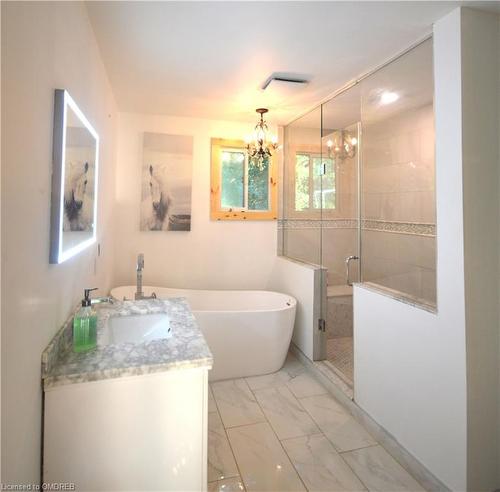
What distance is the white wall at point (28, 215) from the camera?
0.79m

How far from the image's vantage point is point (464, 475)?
4.85 ft

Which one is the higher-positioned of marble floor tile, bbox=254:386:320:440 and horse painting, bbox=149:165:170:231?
horse painting, bbox=149:165:170:231

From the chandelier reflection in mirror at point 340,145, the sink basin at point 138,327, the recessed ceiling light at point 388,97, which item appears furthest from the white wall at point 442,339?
the chandelier reflection in mirror at point 340,145

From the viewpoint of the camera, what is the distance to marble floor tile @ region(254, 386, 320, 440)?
2095mm

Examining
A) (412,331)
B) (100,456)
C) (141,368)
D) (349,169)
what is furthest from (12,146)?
(349,169)

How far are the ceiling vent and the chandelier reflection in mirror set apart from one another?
2.94ft

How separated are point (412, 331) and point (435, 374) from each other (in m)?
0.23

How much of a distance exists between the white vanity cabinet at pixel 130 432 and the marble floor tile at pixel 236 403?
106 cm

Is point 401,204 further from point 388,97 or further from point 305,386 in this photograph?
point 305,386

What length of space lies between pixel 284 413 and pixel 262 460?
0.47 meters

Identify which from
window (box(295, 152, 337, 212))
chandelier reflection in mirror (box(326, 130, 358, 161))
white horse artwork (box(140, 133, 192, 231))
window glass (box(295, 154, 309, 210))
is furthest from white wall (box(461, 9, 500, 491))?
white horse artwork (box(140, 133, 192, 231))

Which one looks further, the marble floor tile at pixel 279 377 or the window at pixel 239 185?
the window at pixel 239 185

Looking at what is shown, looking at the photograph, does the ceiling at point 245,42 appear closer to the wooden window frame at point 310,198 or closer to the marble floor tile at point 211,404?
the wooden window frame at point 310,198

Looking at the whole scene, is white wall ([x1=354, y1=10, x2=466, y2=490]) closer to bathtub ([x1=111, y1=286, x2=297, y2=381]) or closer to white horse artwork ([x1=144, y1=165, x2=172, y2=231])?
bathtub ([x1=111, y1=286, x2=297, y2=381])
